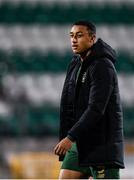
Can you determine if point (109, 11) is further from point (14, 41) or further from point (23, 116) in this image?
point (23, 116)

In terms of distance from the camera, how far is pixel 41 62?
1394 centimetres

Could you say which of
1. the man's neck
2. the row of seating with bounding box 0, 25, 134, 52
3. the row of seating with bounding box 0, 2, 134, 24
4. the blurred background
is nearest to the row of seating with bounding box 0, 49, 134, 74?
the blurred background

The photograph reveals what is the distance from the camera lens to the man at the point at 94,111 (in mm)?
3094

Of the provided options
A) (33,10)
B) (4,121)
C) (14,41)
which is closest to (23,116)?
(4,121)

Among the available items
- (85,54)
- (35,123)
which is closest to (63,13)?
(35,123)

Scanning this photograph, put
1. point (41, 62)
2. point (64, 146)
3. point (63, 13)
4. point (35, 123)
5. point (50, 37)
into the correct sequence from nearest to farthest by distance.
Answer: point (64, 146), point (35, 123), point (41, 62), point (50, 37), point (63, 13)

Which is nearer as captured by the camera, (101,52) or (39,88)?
(101,52)

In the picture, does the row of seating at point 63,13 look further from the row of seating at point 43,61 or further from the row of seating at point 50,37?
the row of seating at point 43,61

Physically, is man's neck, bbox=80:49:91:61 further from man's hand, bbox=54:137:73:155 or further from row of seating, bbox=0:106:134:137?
row of seating, bbox=0:106:134:137

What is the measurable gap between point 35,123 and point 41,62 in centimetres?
199

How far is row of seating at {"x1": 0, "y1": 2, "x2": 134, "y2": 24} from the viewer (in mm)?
14555

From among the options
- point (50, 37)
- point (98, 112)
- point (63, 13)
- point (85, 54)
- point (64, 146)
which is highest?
point (63, 13)

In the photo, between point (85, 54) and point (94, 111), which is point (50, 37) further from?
point (94, 111)

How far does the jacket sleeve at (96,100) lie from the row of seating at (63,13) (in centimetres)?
1144
